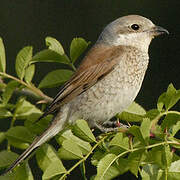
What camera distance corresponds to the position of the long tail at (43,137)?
1.99m

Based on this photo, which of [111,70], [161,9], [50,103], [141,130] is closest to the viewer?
[141,130]

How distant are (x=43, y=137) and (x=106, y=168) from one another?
60cm

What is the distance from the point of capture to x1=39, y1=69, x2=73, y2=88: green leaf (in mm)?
Result: 2242

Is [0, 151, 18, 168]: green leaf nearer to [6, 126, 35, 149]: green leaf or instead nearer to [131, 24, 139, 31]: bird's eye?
[6, 126, 35, 149]: green leaf

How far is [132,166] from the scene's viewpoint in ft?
5.58

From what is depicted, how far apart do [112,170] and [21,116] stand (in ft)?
2.43

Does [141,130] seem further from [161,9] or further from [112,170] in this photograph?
[161,9]

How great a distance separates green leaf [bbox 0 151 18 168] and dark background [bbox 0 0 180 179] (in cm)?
301

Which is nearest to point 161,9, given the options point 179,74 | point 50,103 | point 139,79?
point 179,74

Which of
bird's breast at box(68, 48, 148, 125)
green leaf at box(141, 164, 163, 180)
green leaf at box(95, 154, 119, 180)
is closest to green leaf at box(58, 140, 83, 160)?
Result: green leaf at box(95, 154, 119, 180)

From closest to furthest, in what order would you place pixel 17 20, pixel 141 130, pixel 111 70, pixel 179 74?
pixel 141 130 → pixel 111 70 → pixel 179 74 → pixel 17 20

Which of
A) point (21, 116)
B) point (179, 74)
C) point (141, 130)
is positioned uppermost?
point (141, 130)

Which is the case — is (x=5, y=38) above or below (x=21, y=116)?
below

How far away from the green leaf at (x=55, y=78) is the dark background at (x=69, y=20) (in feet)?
8.66
